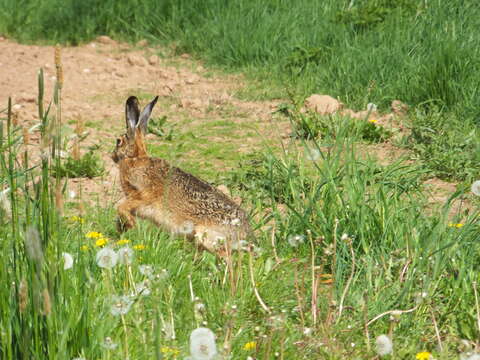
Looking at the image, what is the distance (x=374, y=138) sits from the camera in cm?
666

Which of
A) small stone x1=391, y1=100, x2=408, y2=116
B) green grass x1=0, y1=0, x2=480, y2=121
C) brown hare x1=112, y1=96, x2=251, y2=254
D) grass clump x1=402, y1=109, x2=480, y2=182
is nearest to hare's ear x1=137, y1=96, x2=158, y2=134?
brown hare x1=112, y1=96, x2=251, y2=254

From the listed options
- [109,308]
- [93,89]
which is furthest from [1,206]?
[93,89]

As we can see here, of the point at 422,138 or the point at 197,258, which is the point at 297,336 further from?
the point at 422,138

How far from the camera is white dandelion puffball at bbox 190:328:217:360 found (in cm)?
249

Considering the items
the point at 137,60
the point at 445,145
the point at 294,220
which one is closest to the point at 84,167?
the point at 294,220

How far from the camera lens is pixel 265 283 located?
3.91 m

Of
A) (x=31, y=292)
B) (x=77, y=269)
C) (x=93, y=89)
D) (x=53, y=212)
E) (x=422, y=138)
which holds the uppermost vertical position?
(x=53, y=212)

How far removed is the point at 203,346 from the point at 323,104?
15.7 feet

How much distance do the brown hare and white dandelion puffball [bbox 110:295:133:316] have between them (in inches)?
41.6

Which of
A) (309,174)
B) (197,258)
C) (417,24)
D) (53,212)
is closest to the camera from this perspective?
(53,212)

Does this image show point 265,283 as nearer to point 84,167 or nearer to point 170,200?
point 170,200

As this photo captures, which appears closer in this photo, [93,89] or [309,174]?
[309,174]

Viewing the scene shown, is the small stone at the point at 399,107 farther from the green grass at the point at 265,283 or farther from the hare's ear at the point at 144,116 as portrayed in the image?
the hare's ear at the point at 144,116

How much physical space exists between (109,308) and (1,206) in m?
0.58
